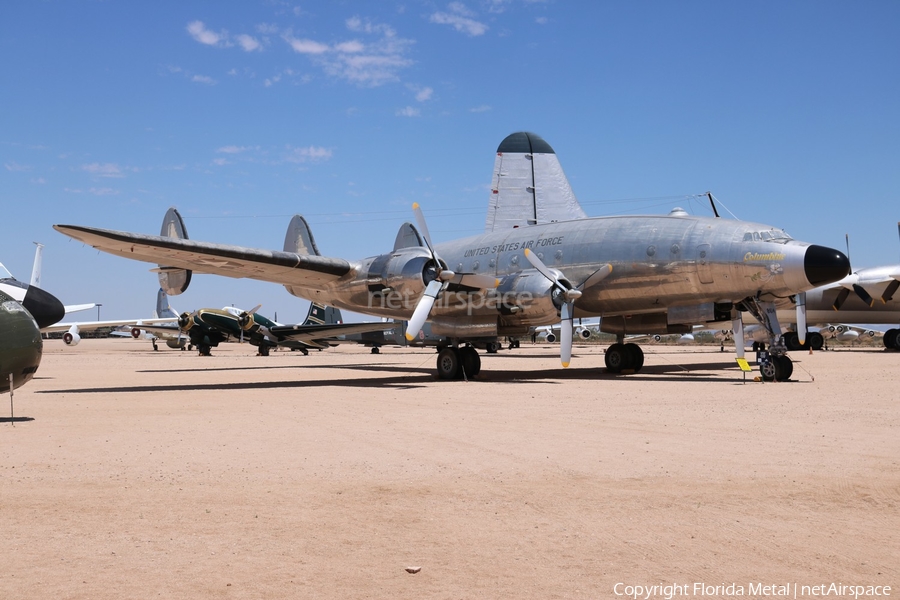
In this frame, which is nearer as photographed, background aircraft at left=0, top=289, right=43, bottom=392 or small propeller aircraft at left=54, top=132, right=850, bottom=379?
background aircraft at left=0, top=289, right=43, bottom=392

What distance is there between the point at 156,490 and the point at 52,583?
200 cm

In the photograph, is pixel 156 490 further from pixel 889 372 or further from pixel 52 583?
pixel 889 372

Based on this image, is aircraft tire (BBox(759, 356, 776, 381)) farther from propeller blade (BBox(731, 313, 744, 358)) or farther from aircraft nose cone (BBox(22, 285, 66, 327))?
aircraft nose cone (BBox(22, 285, 66, 327))

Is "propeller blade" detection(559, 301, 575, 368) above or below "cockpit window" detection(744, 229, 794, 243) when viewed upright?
below

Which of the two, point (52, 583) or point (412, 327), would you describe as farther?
point (412, 327)

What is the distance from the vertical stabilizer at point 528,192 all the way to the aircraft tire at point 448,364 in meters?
6.89

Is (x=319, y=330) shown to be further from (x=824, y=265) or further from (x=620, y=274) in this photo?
(x=824, y=265)

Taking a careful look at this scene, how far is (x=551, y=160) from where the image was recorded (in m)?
25.4

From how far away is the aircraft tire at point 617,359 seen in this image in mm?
21938

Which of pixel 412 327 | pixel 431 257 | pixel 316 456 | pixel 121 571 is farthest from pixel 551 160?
pixel 121 571

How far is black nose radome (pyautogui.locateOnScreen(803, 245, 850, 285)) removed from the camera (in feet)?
52.3

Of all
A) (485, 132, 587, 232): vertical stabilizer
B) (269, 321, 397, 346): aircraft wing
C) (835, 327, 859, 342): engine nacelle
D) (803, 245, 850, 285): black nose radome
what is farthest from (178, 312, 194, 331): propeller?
(835, 327, 859, 342): engine nacelle

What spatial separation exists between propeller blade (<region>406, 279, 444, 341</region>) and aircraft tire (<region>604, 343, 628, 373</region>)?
6824 millimetres

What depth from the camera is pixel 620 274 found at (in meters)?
18.4
